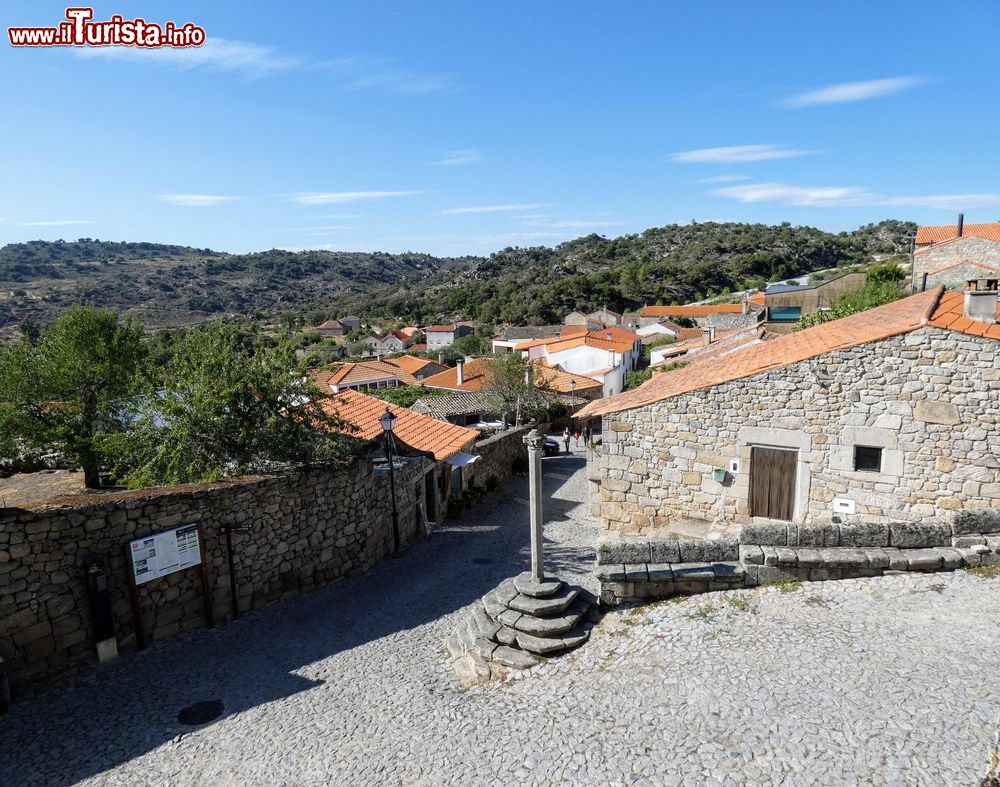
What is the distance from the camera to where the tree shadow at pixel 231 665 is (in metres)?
6.41

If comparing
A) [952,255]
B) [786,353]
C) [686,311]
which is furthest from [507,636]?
[686,311]

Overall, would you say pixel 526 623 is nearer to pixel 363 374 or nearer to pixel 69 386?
pixel 69 386

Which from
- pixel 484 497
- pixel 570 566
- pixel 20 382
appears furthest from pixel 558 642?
pixel 20 382

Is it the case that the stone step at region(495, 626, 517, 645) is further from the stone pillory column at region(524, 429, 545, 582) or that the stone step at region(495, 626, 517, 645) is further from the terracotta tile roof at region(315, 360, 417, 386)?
the terracotta tile roof at region(315, 360, 417, 386)

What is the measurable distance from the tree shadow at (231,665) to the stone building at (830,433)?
8.87 feet

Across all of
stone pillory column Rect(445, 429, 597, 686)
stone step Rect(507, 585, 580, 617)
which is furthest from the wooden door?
stone step Rect(507, 585, 580, 617)

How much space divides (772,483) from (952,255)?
33.3 m

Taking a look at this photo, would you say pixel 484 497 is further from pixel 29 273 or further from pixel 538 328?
pixel 29 273

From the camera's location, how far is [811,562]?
7.52 meters

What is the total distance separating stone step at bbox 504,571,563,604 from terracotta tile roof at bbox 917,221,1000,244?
1502 inches

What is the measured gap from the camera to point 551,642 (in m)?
7.18

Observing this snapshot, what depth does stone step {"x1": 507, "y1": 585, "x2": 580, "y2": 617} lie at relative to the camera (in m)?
7.45

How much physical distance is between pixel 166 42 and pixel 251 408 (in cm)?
721

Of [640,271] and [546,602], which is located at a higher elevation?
[640,271]
